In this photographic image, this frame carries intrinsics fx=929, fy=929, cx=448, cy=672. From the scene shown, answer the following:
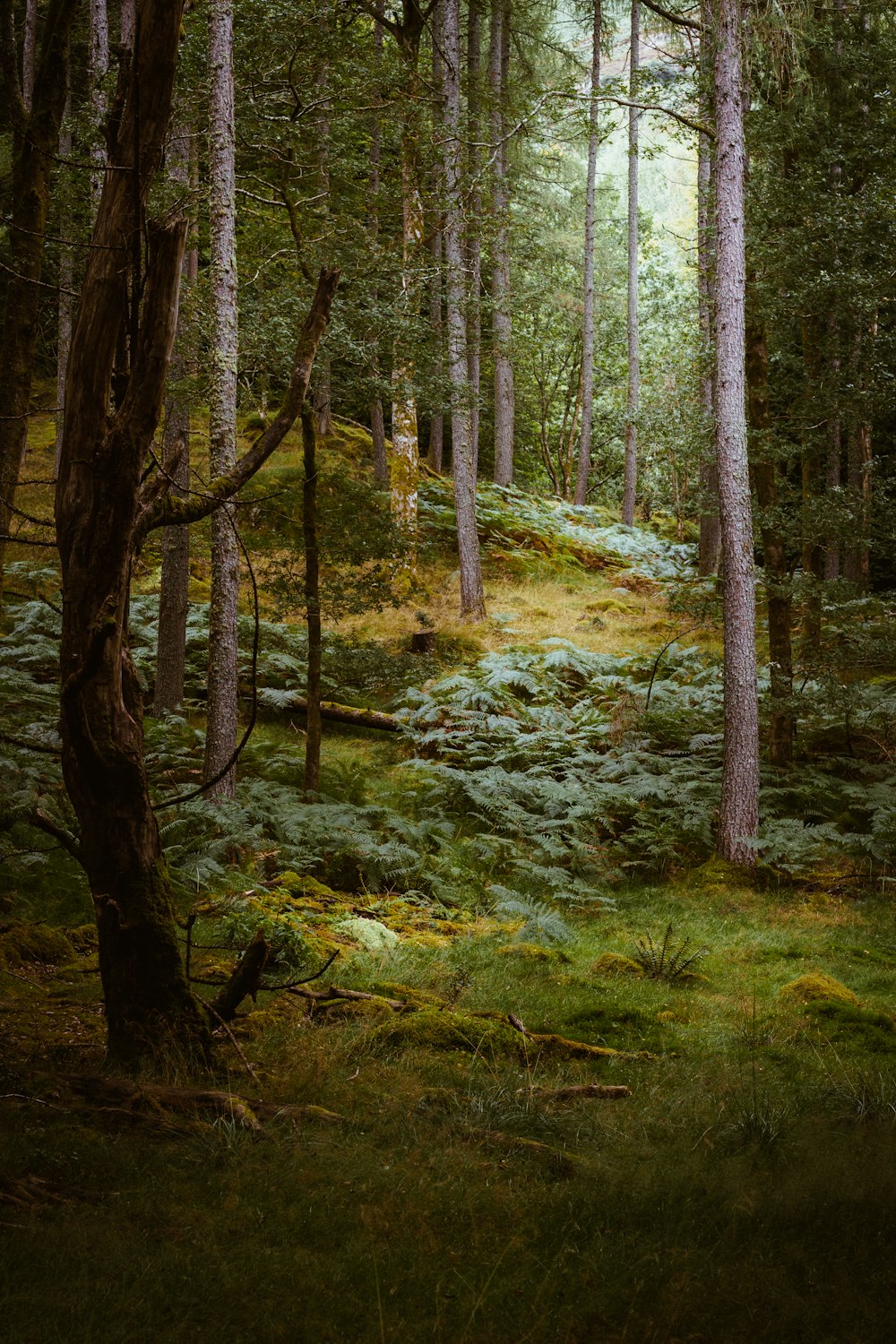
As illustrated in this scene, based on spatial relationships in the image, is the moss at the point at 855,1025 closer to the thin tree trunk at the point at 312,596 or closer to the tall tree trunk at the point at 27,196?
the thin tree trunk at the point at 312,596

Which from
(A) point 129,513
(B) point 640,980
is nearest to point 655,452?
(B) point 640,980

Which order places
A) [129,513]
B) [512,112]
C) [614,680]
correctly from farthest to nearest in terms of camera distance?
[512,112] → [614,680] → [129,513]

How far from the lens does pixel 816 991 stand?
669 centimetres

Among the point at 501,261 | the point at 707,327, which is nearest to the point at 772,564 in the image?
the point at 707,327

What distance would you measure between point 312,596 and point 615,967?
5.13 metres

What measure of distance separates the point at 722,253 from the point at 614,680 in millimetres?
6676

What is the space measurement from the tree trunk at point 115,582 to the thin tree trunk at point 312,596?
554 cm

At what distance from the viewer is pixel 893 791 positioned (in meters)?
10.7

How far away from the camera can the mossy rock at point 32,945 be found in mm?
6031

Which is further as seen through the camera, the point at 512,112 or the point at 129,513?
the point at 512,112

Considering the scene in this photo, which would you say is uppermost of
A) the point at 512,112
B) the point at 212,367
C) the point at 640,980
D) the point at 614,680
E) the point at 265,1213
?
the point at 512,112

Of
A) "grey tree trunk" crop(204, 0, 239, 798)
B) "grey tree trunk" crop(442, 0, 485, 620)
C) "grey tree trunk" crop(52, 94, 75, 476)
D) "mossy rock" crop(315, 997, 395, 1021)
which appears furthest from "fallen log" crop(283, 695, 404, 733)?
"mossy rock" crop(315, 997, 395, 1021)

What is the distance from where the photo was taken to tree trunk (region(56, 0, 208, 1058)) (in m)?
4.01

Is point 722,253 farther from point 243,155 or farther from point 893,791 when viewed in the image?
point 243,155
